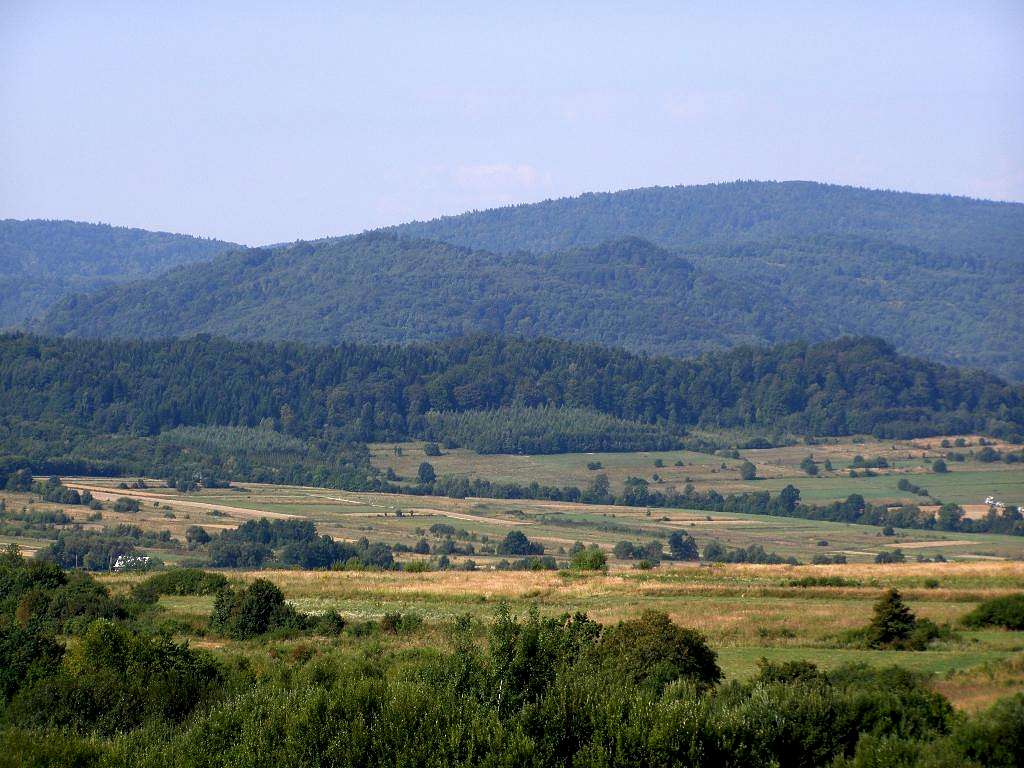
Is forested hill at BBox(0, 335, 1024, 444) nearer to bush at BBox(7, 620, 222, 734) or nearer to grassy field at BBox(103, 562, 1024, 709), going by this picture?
grassy field at BBox(103, 562, 1024, 709)

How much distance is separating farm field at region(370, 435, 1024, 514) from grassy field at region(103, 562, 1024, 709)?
76.8 meters

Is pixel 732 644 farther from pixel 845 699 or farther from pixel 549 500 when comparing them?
pixel 549 500

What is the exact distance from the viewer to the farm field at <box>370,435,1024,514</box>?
12512cm

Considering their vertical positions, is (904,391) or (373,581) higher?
(904,391)

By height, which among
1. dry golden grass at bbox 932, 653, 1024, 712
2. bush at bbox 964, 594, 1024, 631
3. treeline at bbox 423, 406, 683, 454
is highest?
treeline at bbox 423, 406, 683, 454

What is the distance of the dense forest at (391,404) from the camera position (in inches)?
6516

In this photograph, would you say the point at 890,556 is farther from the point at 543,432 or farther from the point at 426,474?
the point at 543,432

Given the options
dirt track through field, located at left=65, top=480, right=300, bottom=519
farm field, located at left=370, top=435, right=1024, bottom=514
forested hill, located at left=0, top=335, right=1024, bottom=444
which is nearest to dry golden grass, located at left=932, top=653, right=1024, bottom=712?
dirt track through field, located at left=65, top=480, right=300, bottom=519

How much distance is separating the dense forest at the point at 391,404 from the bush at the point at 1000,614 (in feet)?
402

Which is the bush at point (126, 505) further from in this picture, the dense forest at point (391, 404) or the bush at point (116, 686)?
the bush at point (116, 686)

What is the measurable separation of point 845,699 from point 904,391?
572ft

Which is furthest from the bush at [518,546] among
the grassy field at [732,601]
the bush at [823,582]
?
the bush at [823,582]

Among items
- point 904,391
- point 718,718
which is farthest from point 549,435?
point 718,718

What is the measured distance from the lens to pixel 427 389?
19262 cm
